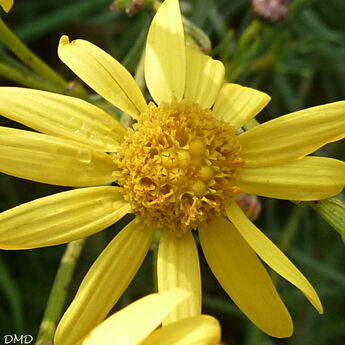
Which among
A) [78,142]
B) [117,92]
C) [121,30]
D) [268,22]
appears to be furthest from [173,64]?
[121,30]

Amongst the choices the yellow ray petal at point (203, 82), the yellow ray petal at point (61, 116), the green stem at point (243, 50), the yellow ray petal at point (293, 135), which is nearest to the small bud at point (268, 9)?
the green stem at point (243, 50)

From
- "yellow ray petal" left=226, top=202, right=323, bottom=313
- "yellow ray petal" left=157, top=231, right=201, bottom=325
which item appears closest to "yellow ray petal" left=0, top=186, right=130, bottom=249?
"yellow ray petal" left=157, top=231, right=201, bottom=325

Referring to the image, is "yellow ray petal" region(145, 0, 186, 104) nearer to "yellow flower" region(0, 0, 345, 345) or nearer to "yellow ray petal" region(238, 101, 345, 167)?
"yellow flower" region(0, 0, 345, 345)

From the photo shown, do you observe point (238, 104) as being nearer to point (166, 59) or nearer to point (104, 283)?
point (166, 59)

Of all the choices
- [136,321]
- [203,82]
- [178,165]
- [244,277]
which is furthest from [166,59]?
[136,321]

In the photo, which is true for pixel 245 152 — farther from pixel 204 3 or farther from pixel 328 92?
pixel 328 92

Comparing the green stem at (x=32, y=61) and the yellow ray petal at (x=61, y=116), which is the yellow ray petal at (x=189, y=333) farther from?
Answer: the green stem at (x=32, y=61)

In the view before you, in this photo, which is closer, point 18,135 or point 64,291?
point 18,135
